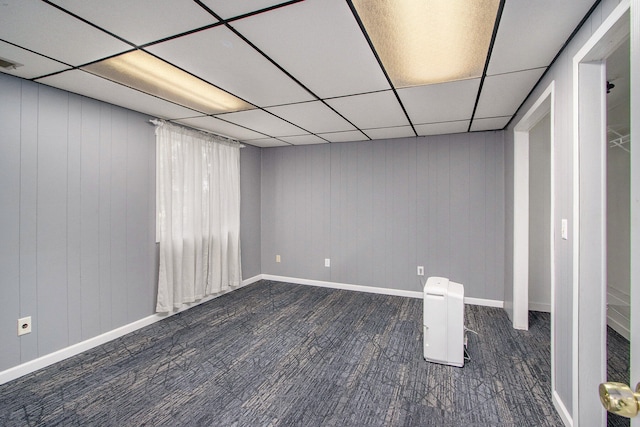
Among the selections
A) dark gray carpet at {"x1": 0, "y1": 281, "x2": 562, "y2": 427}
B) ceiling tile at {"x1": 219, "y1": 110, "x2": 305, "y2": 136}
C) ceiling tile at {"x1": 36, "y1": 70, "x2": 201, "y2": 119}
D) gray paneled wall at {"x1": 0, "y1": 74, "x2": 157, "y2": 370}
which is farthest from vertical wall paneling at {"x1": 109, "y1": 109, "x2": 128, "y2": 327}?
ceiling tile at {"x1": 219, "y1": 110, "x2": 305, "y2": 136}

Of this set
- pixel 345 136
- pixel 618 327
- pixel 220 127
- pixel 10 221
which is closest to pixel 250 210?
pixel 220 127

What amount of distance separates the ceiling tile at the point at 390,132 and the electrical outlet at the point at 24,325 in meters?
3.71

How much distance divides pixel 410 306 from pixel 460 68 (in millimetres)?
2814

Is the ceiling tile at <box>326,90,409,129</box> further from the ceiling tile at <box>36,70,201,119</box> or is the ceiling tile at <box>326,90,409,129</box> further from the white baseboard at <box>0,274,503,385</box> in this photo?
the white baseboard at <box>0,274,503,385</box>

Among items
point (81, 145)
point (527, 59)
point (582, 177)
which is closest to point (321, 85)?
point (527, 59)

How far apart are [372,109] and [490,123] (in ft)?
4.98

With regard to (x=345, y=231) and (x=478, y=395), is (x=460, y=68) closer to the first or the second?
(x=478, y=395)

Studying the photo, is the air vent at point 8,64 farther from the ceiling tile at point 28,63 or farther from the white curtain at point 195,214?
the white curtain at point 195,214

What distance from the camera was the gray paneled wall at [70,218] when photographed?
88.4 inches

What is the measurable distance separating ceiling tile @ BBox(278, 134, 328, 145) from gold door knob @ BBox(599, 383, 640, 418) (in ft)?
12.4

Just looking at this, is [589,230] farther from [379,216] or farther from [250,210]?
[250,210]

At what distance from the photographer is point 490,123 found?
3.41 meters

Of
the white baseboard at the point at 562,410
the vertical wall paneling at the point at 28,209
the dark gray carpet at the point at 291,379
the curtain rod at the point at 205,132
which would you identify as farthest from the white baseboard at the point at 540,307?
the vertical wall paneling at the point at 28,209

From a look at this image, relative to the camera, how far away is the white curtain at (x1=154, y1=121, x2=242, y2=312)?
3.34 meters
